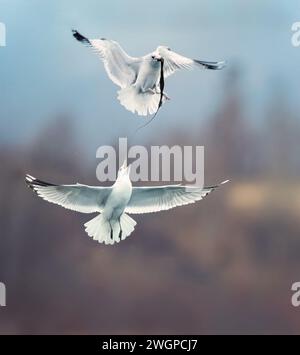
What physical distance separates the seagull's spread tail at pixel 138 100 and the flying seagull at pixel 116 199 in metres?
0.21

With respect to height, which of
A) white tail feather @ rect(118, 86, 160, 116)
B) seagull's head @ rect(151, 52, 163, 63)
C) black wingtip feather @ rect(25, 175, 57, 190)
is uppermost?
seagull's head @ rect(151, 52, 163, 63)

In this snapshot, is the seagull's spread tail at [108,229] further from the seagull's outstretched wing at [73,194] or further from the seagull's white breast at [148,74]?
the seagull's white breast at [148,74]

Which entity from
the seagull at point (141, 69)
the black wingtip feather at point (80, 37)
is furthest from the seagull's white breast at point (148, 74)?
the black wingtip feather at point (80, 37)

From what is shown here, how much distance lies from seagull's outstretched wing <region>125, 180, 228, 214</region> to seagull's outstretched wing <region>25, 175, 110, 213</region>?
0.37 ft

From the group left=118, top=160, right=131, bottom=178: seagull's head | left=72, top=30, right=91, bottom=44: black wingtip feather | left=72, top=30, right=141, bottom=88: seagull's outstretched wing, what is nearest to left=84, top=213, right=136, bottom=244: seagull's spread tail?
left=118, top=160, right=131, bottom=178: seagull's head

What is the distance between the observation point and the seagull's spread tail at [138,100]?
1773 mm

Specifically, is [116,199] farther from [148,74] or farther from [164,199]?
[148,74]

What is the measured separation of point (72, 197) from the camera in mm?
1757

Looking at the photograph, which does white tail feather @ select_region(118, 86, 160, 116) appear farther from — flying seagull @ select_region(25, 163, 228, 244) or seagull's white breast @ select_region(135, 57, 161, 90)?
flying seagull @ select_region(25, 163, 228, 244)

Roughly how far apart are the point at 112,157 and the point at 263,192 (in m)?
0.58

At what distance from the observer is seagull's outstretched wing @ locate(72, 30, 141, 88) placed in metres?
1.73
